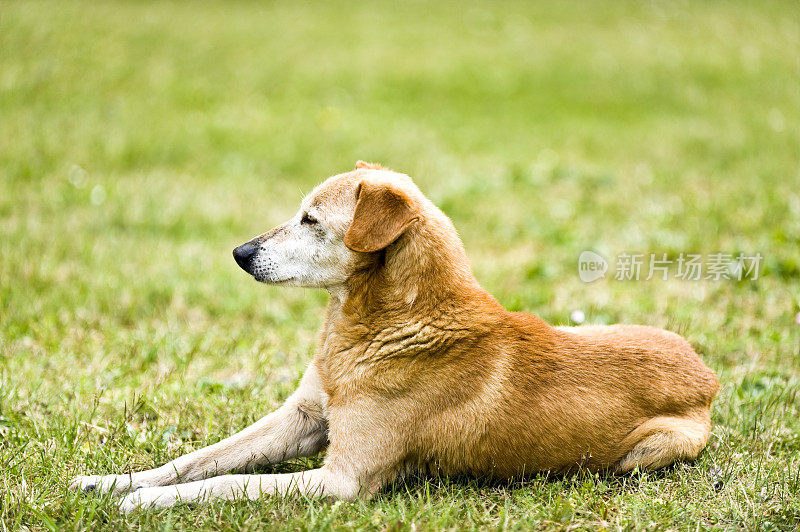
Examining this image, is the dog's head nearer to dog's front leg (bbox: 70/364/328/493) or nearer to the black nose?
the black nose

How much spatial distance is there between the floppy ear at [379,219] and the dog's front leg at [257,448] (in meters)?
0.77

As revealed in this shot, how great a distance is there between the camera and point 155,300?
20.7ft

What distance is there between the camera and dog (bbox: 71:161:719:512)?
343 cm

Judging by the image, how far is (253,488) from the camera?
336 cm

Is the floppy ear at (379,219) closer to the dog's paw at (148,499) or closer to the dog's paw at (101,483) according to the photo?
the dog's paw at (148,499)

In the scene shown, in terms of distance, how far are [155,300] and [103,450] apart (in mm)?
2622

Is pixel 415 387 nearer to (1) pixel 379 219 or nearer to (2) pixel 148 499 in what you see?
(1) pixel 379 219

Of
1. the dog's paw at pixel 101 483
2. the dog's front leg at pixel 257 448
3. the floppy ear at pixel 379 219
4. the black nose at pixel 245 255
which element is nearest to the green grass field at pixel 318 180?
the dog's paw at pixel 101 483

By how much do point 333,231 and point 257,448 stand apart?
111 centimetres

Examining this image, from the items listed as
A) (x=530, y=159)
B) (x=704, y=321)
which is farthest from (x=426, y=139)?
(x=704, y=321)

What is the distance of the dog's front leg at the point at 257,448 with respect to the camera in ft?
11.5

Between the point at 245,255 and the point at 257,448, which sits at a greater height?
the point at 245,255

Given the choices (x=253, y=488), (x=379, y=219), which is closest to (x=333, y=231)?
(x=379, y=219)

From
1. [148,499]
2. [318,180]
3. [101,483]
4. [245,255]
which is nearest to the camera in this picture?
[148,499]
